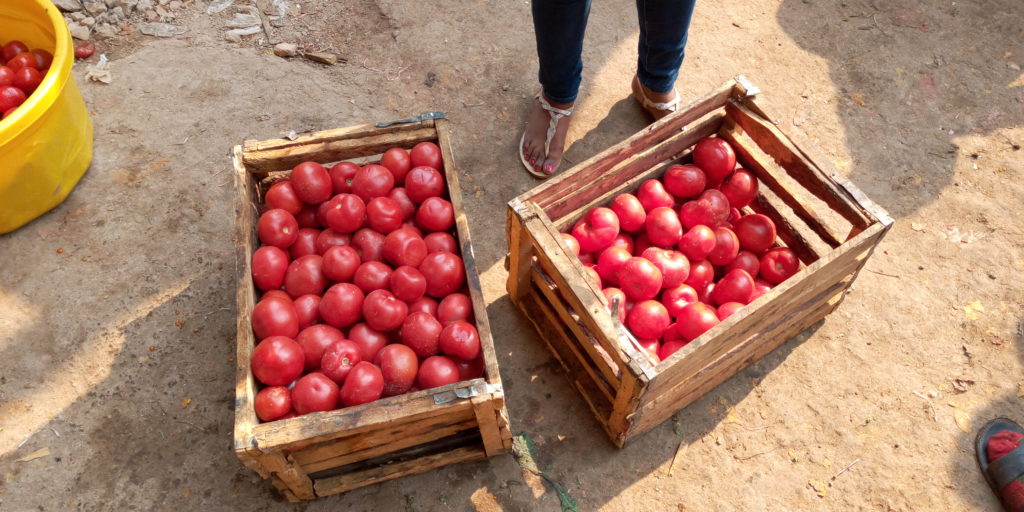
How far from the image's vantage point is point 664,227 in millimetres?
2863

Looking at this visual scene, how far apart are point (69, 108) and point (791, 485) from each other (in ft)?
13.2

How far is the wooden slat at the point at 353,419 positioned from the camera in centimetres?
216

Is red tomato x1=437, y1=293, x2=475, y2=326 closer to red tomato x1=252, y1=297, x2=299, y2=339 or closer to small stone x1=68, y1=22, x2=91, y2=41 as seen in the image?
red tomato x1=252, y1=297, x2=299, y2=339

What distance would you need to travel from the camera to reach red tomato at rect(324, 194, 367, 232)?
9.00ft

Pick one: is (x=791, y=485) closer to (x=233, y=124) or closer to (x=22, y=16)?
(x=233, y=124)

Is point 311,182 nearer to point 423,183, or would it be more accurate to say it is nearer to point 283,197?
point 283,197

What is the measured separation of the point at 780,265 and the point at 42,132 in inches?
142

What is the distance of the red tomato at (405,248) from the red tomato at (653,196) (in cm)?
106

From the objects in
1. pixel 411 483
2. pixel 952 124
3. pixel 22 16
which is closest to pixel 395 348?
pixel 411 483

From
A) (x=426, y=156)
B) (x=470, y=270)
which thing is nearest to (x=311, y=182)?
(x=426, y=156)

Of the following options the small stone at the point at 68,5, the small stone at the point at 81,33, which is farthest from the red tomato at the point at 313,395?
the small stone at the point at 68,5

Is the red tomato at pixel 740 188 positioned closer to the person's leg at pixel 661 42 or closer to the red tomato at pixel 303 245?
the person's leg at pixel 661 42

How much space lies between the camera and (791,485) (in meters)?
2.85

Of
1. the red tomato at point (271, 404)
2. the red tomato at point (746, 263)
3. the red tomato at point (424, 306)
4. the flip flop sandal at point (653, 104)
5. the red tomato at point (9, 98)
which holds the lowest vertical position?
the flip flop sandal at point (653, 104)
